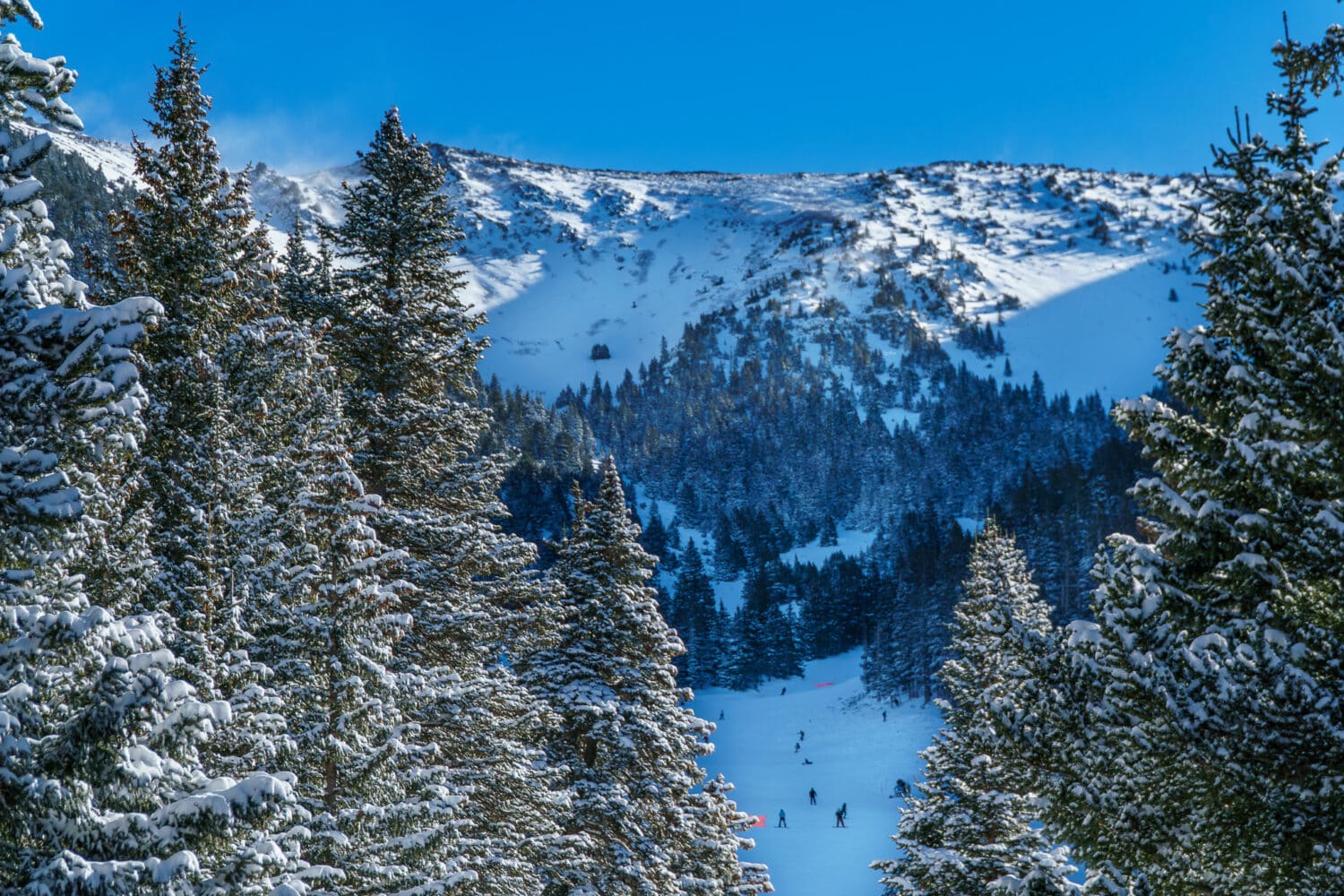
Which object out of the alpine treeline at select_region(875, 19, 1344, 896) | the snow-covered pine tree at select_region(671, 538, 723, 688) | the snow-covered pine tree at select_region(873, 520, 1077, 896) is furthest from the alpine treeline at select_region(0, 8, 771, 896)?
the snow-covered pine tree at select_region(671, 538, 723, 688)

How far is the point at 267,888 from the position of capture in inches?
247

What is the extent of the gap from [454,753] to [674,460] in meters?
180

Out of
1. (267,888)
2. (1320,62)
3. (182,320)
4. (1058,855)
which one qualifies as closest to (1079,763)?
(1320,62)

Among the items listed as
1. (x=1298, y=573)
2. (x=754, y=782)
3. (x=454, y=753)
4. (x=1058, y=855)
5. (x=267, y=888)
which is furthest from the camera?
(x=754, y=782)

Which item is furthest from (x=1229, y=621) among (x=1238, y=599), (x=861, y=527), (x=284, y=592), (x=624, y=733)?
(x=861, y=527)

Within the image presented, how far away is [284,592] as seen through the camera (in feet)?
33.4

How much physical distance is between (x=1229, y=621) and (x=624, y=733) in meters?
12.5

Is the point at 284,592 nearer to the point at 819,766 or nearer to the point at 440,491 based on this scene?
the point at 440,491

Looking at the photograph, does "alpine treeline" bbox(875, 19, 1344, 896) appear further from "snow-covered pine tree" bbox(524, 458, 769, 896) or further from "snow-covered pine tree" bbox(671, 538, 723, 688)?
"snow-covered pine tree" bbox(671, 538, 723, 688)

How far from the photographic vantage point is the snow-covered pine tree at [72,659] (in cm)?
539

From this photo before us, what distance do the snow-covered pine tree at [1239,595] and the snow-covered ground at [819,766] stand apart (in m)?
30.4

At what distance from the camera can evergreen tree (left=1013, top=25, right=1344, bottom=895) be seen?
20.6ft

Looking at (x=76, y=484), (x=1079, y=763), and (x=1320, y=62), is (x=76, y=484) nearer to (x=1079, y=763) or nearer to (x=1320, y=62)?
(x=1079, y=763)

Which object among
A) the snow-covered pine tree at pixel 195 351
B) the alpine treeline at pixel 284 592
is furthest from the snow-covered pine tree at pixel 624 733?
the snow-covered pine tree at pixel 195 351
